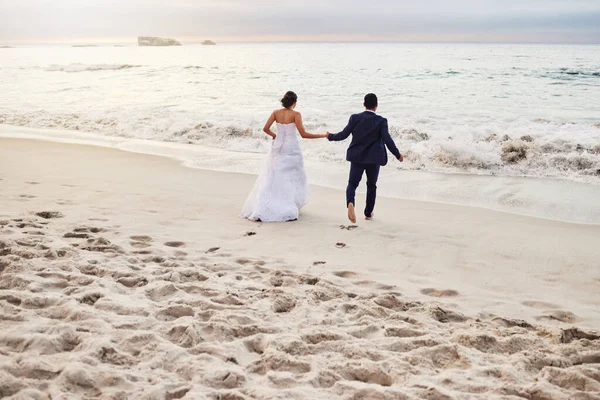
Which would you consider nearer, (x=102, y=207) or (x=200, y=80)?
(x=102, y=207)

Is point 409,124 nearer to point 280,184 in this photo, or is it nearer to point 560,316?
point 280,184

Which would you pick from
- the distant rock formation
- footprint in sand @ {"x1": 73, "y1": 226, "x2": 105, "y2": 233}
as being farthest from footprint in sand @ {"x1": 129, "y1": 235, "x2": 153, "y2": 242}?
the distant rock formation

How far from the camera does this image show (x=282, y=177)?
24.3ft

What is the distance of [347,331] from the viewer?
387 centimetres

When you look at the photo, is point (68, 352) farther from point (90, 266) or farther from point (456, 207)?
point (456, 207)

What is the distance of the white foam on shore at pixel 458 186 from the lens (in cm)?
814

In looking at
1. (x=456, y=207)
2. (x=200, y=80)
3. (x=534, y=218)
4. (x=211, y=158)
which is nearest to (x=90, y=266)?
(x=456, y=207)

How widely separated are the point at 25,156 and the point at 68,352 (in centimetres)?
906

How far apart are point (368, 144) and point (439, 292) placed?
2.79 m

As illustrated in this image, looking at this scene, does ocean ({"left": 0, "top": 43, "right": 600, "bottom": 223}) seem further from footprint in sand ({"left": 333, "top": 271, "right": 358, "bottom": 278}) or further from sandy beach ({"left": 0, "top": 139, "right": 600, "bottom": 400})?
footprint in sand ({"left": 333, "top": 271, "right": 358, "bottom": 278})

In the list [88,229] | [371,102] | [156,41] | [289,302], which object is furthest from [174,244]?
[156,41]

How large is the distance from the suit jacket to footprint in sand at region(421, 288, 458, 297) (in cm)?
251

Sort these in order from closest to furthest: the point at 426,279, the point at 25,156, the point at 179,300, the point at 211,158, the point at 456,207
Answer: the point at 179,300 < the point at 426,279 < the point at 456,207 < the point at 25,156 < the point at 211,158

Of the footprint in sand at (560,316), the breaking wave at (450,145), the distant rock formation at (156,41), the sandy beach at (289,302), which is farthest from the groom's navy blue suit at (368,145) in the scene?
the distant rock formation at (156,41)
